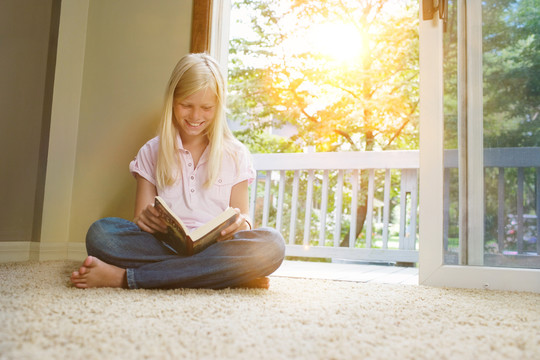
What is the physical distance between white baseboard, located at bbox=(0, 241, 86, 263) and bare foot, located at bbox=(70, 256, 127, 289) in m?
0.81

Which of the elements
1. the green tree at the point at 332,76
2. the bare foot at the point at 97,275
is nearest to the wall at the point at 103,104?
the bare foot at the point at 97,275

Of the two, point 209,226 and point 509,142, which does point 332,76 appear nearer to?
point 509,142

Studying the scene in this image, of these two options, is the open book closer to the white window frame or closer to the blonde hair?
the blonde hair

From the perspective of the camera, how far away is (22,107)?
188 cm

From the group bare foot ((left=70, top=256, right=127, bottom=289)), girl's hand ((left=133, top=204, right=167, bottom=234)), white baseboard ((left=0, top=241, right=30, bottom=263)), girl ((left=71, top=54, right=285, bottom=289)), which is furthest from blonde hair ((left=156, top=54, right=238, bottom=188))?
white baseboard ((left=0, top=241, right=30, bottom=263))

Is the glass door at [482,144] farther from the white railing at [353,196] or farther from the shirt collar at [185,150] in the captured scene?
the white railing at [353,196]

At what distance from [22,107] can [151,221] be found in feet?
3.28

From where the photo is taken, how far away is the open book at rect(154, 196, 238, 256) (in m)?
1.17

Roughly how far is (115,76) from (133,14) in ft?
0.89

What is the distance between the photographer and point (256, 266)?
1237 millimetres

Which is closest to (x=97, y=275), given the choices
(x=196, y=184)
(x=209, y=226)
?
(x=209, y=226)

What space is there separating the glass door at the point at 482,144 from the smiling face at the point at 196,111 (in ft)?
2.42

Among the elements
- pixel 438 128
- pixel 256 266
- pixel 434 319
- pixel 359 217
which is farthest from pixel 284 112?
pixel 434 319

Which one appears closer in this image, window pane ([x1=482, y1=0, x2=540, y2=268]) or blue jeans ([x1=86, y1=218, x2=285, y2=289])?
blue jeans ([x1=86, y1=218, x2=285, y2=289])
